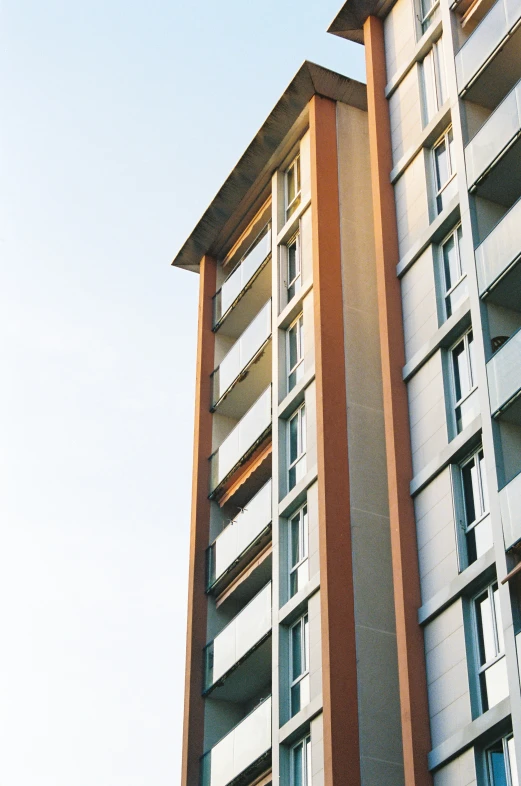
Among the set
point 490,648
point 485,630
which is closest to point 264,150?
point 485,630

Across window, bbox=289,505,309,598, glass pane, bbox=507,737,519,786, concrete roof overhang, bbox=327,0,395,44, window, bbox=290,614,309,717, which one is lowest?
glass pane, bbox=507,737,519,786

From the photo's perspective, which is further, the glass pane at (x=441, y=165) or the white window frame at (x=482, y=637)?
the glass pane at (x=441, y=165)

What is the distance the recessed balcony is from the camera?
3669 cm

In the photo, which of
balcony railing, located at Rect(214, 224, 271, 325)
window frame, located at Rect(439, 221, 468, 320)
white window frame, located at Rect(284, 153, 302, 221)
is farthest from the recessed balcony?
window frame, located at Rect(439, 221, 468, 320)

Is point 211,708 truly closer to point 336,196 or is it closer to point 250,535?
point 250,535

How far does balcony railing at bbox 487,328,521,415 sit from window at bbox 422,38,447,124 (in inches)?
338

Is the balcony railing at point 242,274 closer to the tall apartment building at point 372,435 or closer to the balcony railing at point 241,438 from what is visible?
the tall apartment building at point 372,435

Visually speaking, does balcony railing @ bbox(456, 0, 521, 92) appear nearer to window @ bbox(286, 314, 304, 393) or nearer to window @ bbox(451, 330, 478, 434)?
window @ bbox(451, 330, 478, 434)

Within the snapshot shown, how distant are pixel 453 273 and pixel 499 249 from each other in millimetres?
2873

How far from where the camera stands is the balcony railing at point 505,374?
2361cm

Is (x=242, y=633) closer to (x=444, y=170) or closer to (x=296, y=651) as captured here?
(x=296, y=651)

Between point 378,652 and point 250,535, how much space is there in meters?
7.06

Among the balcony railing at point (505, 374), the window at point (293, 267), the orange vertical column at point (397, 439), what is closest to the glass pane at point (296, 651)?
the orange vertical column at point (397, 439)

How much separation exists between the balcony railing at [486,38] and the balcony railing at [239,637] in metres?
12.5
